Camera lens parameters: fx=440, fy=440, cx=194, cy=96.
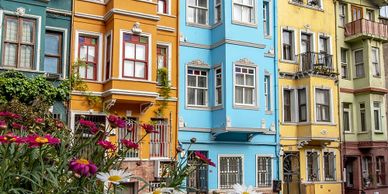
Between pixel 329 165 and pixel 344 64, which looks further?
pixel 344 64

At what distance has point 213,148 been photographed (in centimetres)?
1869

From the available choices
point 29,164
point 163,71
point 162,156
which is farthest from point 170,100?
point 29,164

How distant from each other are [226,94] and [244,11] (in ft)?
13.3

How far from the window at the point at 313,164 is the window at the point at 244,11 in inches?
278

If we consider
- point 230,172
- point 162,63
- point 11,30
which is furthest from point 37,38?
point 230,172

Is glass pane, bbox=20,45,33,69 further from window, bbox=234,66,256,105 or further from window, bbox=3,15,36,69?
window, bbox=234,66,256,105

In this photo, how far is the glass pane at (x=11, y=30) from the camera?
49.4 ft

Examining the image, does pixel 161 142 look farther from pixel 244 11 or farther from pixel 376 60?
pixel 376 60

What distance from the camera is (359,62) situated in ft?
77.5

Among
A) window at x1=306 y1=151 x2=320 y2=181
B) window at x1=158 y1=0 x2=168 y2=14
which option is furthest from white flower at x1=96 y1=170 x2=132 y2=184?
window at x1=306 y1=151 x2=320 y2=181

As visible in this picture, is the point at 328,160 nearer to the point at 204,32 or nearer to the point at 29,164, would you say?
the point at 204,32

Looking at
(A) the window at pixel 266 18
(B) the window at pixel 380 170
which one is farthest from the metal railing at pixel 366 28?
(B) the window at pixel 380 170

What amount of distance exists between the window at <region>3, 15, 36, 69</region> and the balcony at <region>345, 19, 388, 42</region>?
1595 cm

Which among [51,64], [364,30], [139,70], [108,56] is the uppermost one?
[364,30]
